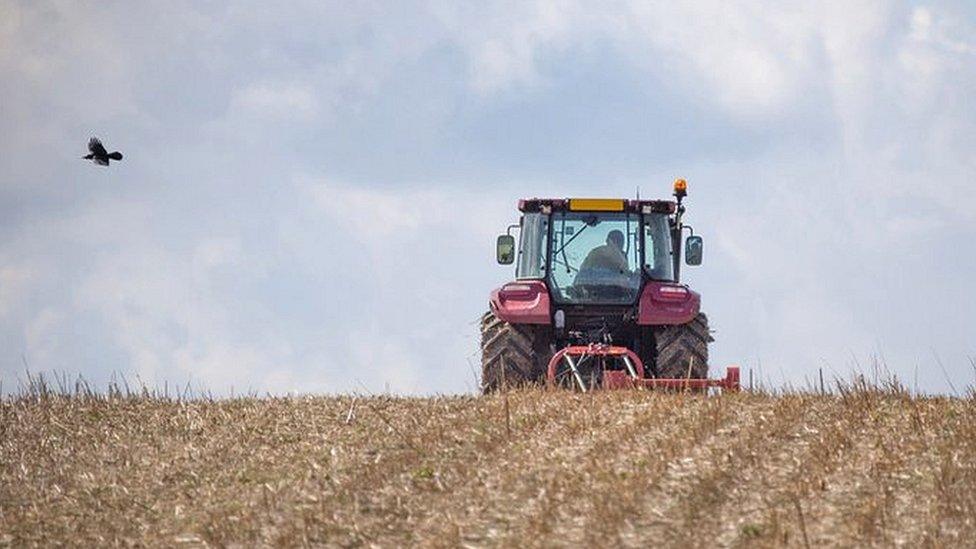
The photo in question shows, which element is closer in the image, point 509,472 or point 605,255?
point 509,472

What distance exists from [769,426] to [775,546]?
329 centimetres

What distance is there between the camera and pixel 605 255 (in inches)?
701

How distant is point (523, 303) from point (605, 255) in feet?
3.72

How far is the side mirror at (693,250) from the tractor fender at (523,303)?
155 cm

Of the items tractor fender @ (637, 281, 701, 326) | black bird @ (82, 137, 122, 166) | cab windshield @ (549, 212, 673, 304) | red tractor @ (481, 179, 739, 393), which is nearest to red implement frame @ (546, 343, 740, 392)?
red tractor @ (481, 179, 739, 393)

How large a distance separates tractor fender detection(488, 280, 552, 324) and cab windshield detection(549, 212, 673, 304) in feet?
0.85

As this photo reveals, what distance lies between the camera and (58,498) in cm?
1114

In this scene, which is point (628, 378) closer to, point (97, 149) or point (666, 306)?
point (666, 306)

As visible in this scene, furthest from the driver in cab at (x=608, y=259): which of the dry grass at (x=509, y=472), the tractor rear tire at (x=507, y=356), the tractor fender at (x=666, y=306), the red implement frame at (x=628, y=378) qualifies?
the dry grass at (x=509, y=472)

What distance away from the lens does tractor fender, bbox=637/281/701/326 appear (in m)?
17.1

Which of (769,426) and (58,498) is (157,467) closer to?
(58,498)

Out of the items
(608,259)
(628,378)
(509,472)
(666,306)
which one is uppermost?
(608,259)

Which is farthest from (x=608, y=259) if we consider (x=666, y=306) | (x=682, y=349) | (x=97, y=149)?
(x=97, y=149)

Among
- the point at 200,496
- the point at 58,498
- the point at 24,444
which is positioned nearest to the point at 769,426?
the point at 200,496
